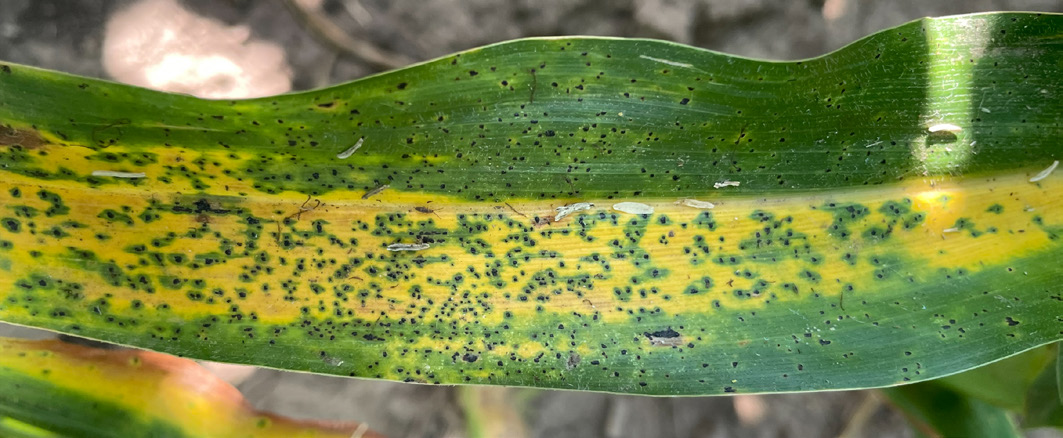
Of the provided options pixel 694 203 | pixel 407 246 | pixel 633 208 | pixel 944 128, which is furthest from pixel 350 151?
pixel 944 128

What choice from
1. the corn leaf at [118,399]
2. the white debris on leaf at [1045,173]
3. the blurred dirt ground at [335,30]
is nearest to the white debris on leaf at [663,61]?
the blurred dirt ground at [335,30]

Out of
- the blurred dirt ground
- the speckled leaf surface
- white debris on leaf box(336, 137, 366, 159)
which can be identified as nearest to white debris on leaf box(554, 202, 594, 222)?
the speckled leaf surface

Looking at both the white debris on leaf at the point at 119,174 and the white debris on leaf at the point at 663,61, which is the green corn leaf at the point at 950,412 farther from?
the white debris on leaf at the point at 119,174

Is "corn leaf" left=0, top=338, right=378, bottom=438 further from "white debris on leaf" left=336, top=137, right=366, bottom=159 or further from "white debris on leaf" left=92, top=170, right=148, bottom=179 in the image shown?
"white debris on leaf" left=336, top=137, right=366, bottom=159

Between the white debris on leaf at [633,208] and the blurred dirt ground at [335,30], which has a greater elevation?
the blurred dirt ground at [335,30]

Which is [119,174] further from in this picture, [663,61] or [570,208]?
[663,61]

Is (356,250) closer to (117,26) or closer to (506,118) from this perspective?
(506,118)

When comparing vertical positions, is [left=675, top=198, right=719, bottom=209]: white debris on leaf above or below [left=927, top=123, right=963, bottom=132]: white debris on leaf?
below
